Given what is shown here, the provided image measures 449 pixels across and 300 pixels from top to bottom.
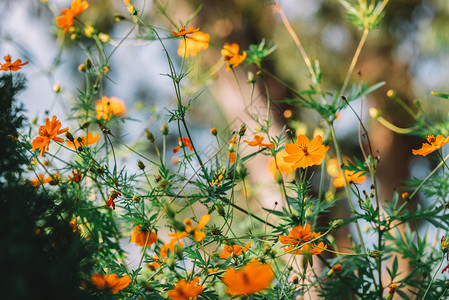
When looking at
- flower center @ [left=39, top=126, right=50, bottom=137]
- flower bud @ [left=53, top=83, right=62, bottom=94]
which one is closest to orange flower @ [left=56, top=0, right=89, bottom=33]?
flower bud @ [left=53, top=83, right=62, bottom=94]

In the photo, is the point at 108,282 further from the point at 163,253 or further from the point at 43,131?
the point at 43,131

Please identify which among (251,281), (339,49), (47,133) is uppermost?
(339,49)

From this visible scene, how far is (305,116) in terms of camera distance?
185 centimetres

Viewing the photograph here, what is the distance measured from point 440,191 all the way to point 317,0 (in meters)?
1.43

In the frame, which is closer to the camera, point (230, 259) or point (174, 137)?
point (230, 259)

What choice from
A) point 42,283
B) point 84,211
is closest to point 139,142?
point 84,211

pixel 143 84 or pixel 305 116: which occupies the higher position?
pixel 143 84

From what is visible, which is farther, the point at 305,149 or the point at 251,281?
the point at 305,149

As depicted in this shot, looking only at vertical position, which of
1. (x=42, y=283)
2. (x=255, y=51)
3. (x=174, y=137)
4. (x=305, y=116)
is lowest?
(x=42, y=283)

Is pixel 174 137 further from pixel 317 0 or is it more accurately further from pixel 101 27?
pixel 317 0

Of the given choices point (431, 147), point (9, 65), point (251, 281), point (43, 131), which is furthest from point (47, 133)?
point (431, 147)

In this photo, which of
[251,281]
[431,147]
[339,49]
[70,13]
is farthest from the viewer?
[339,49]

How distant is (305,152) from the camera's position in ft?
1.81

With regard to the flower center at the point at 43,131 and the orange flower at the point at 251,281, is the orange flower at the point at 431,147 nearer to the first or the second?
the orange flower at the point at 251,281
